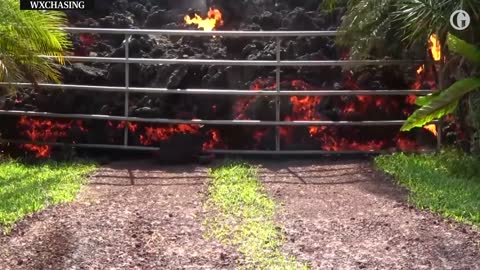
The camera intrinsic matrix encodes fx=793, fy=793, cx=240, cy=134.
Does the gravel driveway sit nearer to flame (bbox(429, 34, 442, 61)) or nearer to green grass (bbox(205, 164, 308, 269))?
green grass (bbox(205, 164, 308, 269))

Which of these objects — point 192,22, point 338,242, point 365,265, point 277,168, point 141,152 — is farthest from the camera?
point 192,22

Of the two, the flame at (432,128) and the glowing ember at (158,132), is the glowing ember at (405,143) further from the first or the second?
the glowing ember at (158,132)

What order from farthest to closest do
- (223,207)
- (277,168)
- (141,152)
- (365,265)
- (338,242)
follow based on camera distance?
(141,152) → (277,168) → (223,207) → (338,242) → (365,265)

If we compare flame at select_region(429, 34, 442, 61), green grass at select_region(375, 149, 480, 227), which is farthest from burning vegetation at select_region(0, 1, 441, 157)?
green grass at select_region(375, 149, 480, 227)

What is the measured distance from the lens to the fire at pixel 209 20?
12.4 meters

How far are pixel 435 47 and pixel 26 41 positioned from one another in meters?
4.62

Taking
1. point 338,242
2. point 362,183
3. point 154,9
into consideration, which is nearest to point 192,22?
point 154,9

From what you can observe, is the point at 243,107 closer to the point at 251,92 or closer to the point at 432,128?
the point at 251,92

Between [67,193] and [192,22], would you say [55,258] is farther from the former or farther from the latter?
[192,22]

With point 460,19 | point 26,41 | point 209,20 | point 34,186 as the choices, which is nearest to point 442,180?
point 460,19

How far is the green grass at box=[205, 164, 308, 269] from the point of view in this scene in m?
5.43

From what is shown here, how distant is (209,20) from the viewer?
12.5 meters

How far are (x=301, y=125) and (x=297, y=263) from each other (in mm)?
4203

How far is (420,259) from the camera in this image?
5402 millimetres
